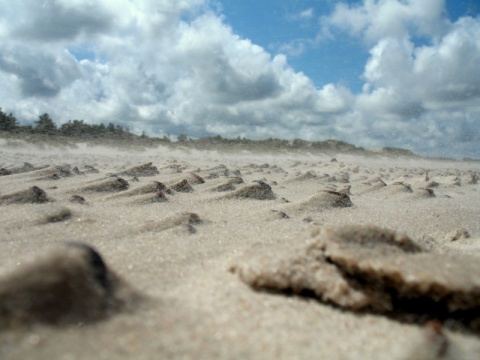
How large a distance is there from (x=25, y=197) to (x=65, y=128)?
13.9 metres

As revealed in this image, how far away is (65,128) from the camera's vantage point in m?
16.0

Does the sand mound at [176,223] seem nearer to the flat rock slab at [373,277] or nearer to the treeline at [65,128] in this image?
the flat rock slab at [373,277]

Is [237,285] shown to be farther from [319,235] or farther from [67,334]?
[67,334]

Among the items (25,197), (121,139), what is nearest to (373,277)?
(25,197)

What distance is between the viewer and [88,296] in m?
1.28

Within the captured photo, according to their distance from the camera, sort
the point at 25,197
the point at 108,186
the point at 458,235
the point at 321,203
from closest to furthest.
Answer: the point at 458,235, the point at 25,197, the point at 321,203, the point at 108,186

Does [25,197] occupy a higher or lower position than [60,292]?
lower

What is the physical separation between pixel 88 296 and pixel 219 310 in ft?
1.55

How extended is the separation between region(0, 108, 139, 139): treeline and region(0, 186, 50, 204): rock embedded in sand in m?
12.9

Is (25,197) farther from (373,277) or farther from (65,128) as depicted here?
(65,128)

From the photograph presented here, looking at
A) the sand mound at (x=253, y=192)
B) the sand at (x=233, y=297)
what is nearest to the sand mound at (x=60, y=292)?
the sand at (x=233, y=297)

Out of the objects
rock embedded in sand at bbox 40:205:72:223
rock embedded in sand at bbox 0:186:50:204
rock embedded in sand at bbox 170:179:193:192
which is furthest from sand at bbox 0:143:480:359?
rock embedded in sand at bbox 170:179:193:192

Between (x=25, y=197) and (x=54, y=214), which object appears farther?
(x=25, y=197)

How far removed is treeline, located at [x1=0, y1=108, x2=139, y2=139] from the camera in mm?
14961
